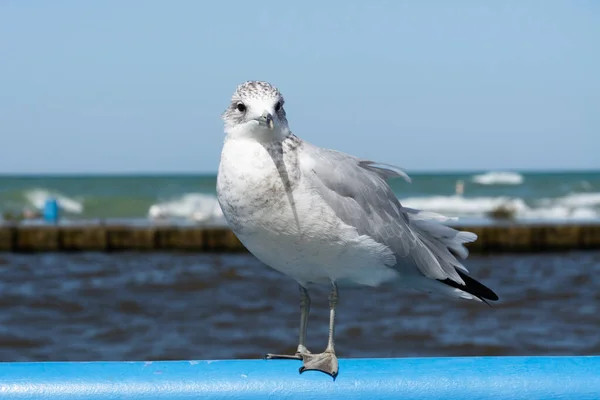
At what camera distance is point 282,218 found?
2119mm

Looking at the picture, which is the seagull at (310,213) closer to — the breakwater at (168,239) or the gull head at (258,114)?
the gull head at (258,114)

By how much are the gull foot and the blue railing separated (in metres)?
0.04

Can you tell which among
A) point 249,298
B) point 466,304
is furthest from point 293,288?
point 466,304

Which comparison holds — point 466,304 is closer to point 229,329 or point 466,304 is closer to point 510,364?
point 229,329

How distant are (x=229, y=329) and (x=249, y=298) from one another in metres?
2.32

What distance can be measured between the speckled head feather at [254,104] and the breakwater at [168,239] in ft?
52.3

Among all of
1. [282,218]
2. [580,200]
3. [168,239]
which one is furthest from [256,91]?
[580,200]

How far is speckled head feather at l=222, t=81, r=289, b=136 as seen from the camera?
2.09 m

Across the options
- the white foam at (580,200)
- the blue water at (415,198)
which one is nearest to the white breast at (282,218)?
the blue water at (415,198)

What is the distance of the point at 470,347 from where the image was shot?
7992mm

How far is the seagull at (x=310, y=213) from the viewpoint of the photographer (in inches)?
82.2

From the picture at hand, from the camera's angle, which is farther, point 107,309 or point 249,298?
point 249,298

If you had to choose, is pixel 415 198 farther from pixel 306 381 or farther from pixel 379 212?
pixel 306 381

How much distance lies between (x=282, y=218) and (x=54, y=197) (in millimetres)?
38385
